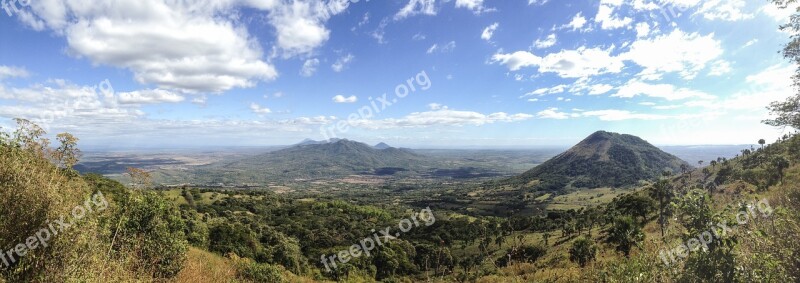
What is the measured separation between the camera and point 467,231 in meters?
140

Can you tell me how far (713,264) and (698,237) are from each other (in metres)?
0.68

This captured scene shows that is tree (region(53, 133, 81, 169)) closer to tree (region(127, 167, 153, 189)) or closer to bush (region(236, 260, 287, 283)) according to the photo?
tree (region(127, 167, 153, 189))

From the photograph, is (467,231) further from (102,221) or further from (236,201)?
(102,221)

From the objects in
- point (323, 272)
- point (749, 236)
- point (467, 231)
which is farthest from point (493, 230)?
point (749, 236)

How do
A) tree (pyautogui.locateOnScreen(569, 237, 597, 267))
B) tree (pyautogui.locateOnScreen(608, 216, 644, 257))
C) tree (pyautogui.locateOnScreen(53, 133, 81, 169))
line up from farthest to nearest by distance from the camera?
tree (pyautogui.locateOnScreen(569, 237, 597, 267))
tree (pyautogui.locateOnScreen(53, 133, 81, 169))
tree (pyautogui.locateOnScreen(608, 216, 644, 257))

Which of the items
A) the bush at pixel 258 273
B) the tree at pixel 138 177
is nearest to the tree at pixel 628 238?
the bush at pixel 258 273

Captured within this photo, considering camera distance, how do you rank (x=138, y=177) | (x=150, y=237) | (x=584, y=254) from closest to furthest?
(x=150, y=237), (x=138, y=177), (x=584, y=254)

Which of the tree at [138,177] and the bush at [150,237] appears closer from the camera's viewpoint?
the bush at [150,237]

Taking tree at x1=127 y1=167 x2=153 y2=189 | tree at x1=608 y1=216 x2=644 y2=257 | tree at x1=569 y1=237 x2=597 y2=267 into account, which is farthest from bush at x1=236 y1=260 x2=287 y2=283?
tree at x1=608 y1=216 x2=644 y2=257

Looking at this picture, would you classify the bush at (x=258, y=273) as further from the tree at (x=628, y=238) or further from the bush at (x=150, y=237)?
the tree at (x=628, y=238)

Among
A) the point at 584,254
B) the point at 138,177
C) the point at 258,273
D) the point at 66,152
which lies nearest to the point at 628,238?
the point at 584,254

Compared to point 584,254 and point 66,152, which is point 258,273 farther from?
point 584,254

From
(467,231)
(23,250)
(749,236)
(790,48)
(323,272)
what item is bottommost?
(467,231)

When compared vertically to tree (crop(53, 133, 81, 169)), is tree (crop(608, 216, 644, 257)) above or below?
below
